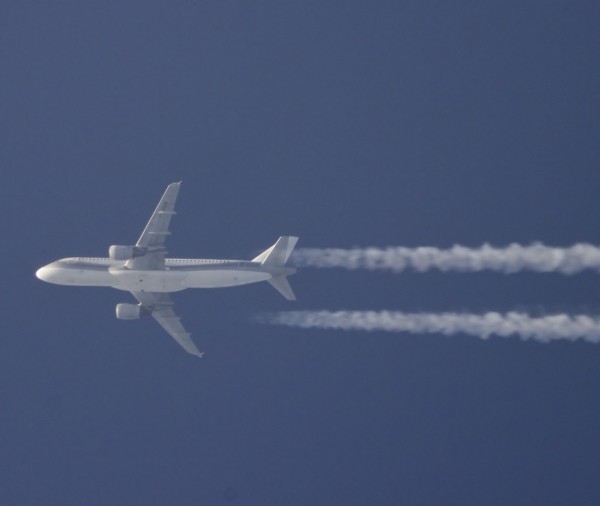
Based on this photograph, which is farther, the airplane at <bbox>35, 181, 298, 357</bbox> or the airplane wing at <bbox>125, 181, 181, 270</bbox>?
the airplane wing at <bbox>125, 181, 181, 270</bbox>

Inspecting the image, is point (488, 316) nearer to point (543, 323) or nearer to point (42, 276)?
point (543, 323)

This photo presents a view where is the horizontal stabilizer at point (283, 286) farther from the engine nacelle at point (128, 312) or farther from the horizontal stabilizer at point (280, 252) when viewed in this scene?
the engine nacelle at point (128, 312)

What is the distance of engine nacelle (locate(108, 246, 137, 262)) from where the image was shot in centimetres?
6062

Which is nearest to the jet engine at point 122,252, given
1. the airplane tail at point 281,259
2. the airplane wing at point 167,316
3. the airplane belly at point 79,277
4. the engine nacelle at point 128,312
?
the airplane belly at point 79,277

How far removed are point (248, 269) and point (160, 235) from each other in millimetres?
5298

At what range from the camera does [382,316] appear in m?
60.1

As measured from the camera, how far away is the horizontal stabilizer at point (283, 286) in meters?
60.5

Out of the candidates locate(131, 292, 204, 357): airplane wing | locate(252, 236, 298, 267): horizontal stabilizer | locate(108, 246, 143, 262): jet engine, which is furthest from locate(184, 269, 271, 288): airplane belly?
locate(131, 292, 204, 357): airplane wing

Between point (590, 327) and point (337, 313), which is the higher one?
point (337, 313)

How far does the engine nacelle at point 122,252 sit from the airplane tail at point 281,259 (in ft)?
23.0

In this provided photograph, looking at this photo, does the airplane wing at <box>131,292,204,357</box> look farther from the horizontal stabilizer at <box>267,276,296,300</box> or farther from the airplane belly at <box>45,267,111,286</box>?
the horizontal stabilizer at <box>267,276,296,300</box>

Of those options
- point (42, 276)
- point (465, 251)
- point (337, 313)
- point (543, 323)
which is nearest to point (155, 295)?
point (42, 276)

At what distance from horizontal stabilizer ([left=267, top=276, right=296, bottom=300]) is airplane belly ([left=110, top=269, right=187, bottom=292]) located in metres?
4.98

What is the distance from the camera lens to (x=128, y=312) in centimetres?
6419
